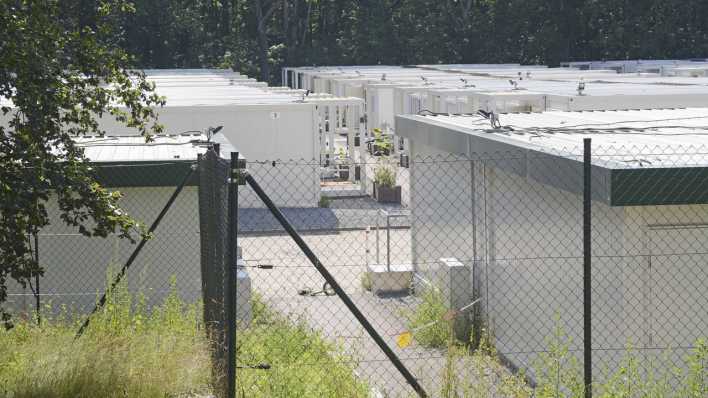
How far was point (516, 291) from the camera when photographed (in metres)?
11.6

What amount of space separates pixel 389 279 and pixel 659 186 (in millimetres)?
6735

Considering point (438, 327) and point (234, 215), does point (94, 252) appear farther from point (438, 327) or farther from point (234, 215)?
point (234, 215)

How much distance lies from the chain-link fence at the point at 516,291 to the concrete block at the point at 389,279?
15mm

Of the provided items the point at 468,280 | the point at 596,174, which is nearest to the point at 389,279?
the point at 468,280

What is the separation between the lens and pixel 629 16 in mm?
55812

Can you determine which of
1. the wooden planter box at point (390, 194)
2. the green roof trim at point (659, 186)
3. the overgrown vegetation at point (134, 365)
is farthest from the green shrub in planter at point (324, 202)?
the green roof trim at point (659, 186)

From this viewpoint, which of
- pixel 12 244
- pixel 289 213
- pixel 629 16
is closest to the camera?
pixel 12 244

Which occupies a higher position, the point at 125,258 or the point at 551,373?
the point at 125,258

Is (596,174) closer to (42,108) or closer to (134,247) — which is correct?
(42,108)

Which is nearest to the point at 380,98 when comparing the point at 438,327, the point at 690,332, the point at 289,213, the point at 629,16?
the point at 289,213

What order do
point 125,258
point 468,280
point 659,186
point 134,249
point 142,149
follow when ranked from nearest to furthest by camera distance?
point 659,186 < point 134,249 < point 125,258 < point 468,280 < point 142,149

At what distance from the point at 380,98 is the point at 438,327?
2665 cm

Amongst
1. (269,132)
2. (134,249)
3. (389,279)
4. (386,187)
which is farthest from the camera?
(386,187)

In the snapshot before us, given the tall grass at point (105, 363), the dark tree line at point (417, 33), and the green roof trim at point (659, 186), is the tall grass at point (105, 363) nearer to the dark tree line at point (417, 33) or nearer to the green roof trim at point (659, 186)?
the green roof trim at point (659, 186)
